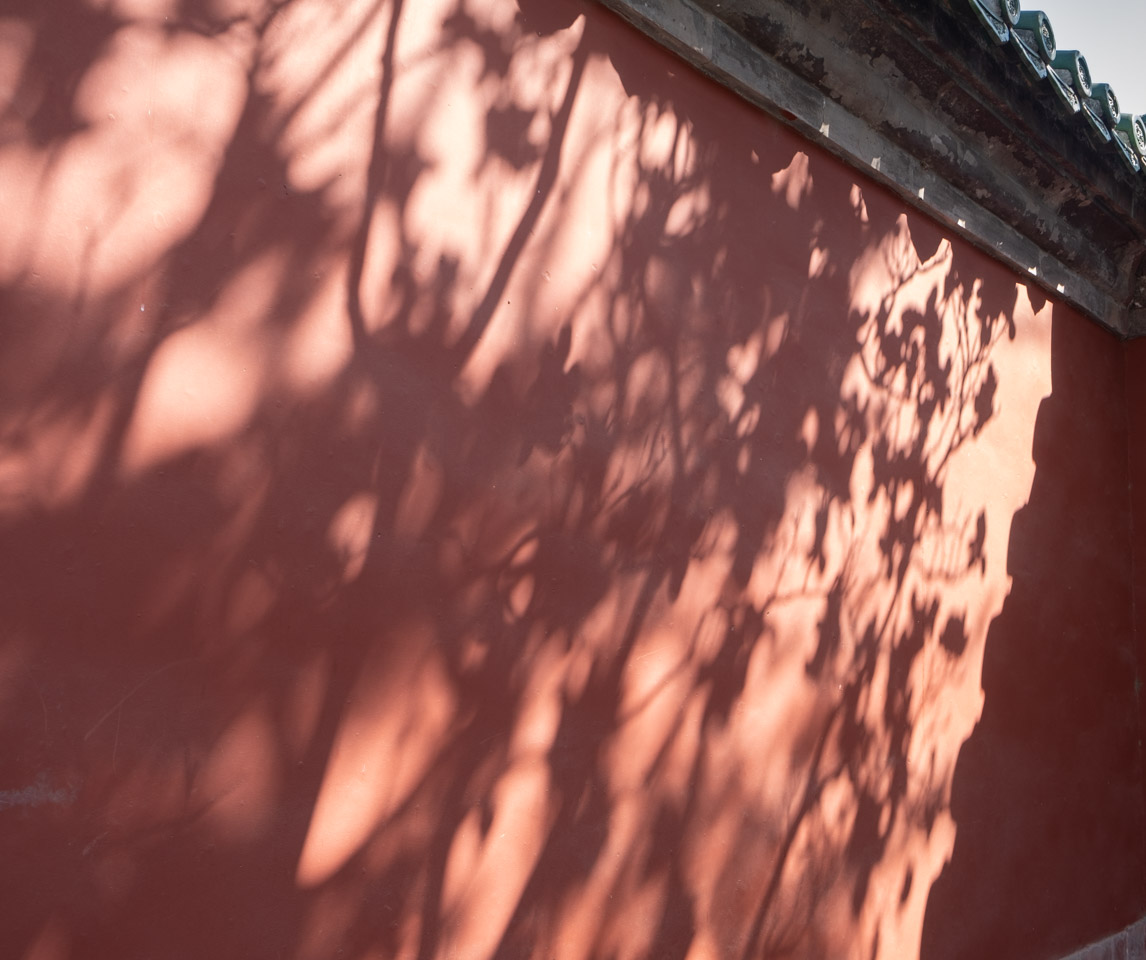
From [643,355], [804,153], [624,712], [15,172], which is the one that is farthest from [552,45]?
[624,712]

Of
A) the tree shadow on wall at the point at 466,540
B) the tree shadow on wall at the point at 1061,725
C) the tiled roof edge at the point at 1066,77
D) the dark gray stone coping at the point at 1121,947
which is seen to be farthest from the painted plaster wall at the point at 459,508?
the dark gray stone coping at the point at 1121,947

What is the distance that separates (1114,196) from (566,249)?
3.72 meters

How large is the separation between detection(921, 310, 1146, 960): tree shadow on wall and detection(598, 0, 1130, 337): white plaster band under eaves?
1.86ft

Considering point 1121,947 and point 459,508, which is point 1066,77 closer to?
point 459,508

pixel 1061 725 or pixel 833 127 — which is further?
pixel 1061 725

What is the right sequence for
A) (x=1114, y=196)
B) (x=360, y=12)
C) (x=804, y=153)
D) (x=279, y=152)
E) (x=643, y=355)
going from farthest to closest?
1. (x=1114, y=196)
2. (x=804, y=153)
3. (x=643, y=355)
4. (x=360, y=12)
5. (x=279, y=152)

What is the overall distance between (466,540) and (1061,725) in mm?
3961

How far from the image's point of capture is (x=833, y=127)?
3811mm

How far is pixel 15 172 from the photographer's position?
5.98ft

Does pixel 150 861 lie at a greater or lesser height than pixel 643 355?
lesser

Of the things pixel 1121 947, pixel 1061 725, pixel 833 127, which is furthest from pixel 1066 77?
pixel 1121 947

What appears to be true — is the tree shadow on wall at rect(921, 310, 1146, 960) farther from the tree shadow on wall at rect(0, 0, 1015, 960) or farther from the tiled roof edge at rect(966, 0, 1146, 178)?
the tiled roof edge at rect(966, 0, 1146, 178)

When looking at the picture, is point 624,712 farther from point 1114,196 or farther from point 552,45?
point 1114,196

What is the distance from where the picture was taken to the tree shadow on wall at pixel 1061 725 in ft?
14.5
